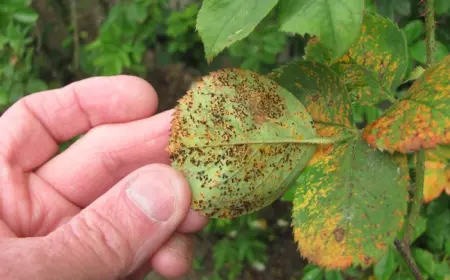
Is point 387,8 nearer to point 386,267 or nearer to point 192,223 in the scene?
point 386,267

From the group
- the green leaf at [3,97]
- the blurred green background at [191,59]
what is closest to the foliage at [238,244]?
the blurred green background at [191,59]

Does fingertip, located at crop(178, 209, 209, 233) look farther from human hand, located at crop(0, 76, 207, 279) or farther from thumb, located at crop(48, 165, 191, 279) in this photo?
thumb, located at crop(48, 165, 191, 279)

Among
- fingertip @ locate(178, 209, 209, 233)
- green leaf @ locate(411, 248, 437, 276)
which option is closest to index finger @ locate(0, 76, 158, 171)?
fingertip @ locate(178, 209, 209, 233)

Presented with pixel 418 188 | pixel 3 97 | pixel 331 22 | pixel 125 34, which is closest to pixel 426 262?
pixel 418 188

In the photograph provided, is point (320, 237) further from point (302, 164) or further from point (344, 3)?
point (344, 3)

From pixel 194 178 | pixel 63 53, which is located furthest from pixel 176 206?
pixel 63 53
